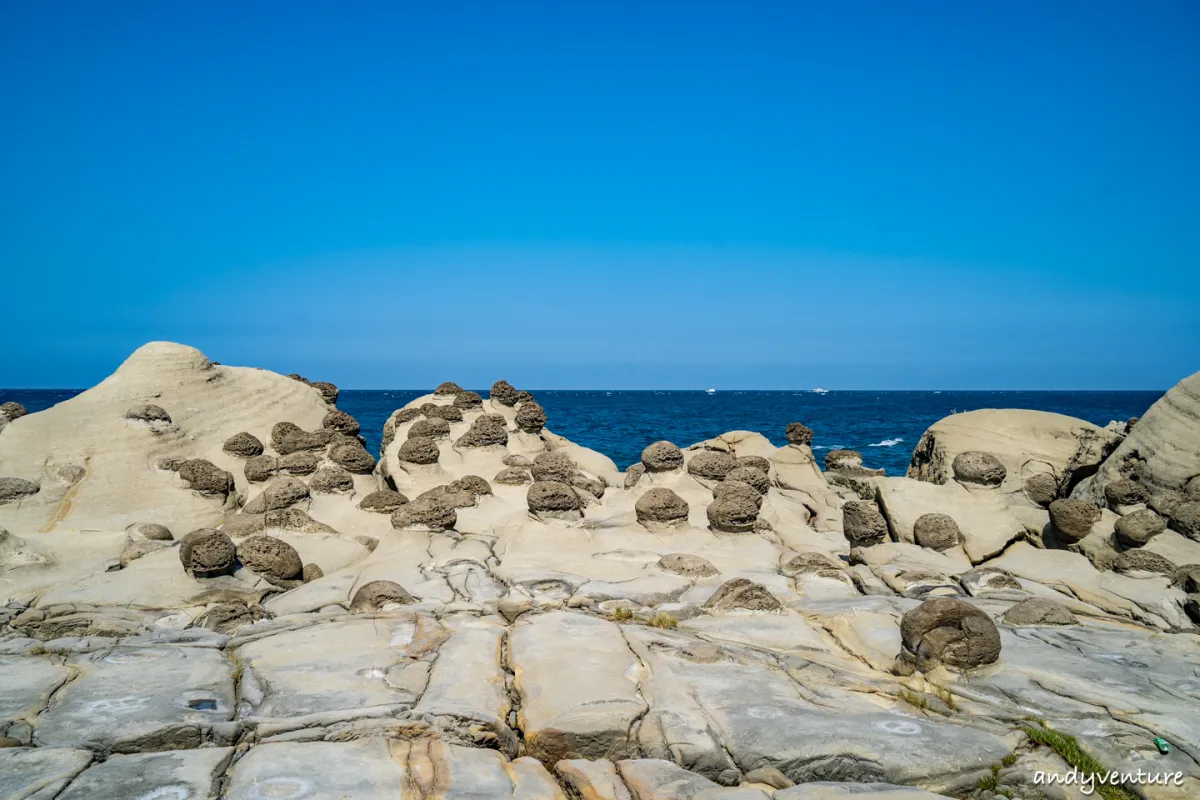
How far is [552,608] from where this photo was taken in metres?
7.45

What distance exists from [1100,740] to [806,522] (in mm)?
7766

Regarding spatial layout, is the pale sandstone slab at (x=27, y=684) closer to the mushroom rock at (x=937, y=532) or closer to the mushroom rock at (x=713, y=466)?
the mushroom rock at (x=713, y=466)

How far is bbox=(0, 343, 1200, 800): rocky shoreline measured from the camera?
4500 millimetres

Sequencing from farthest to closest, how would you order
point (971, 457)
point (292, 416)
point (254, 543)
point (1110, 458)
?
point (292, 416), point (971, 457), point (1110, 458), point (254, 543)

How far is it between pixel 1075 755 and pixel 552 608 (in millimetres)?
4289

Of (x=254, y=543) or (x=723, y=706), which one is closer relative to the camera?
(x=723, y=706)

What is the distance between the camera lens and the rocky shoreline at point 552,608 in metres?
4.50

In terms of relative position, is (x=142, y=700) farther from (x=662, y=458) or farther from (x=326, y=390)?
(x=326, y=390)

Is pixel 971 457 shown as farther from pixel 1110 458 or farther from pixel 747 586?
pixel 747 586

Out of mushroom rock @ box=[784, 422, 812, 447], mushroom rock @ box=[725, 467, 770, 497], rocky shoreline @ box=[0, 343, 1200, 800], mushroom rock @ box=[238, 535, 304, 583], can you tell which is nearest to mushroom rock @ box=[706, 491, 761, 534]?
rocky shoreline @ box=[0, 343, 1200, 800]

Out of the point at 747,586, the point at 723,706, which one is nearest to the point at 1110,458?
the point at 747,586

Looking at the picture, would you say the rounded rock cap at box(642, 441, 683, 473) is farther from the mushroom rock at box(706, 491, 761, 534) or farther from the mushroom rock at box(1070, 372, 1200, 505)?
the mushroom rock at box(1070, 372, 1200, 505)

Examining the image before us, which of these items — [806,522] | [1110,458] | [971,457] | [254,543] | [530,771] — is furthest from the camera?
[806,522]

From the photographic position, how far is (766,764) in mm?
4570
